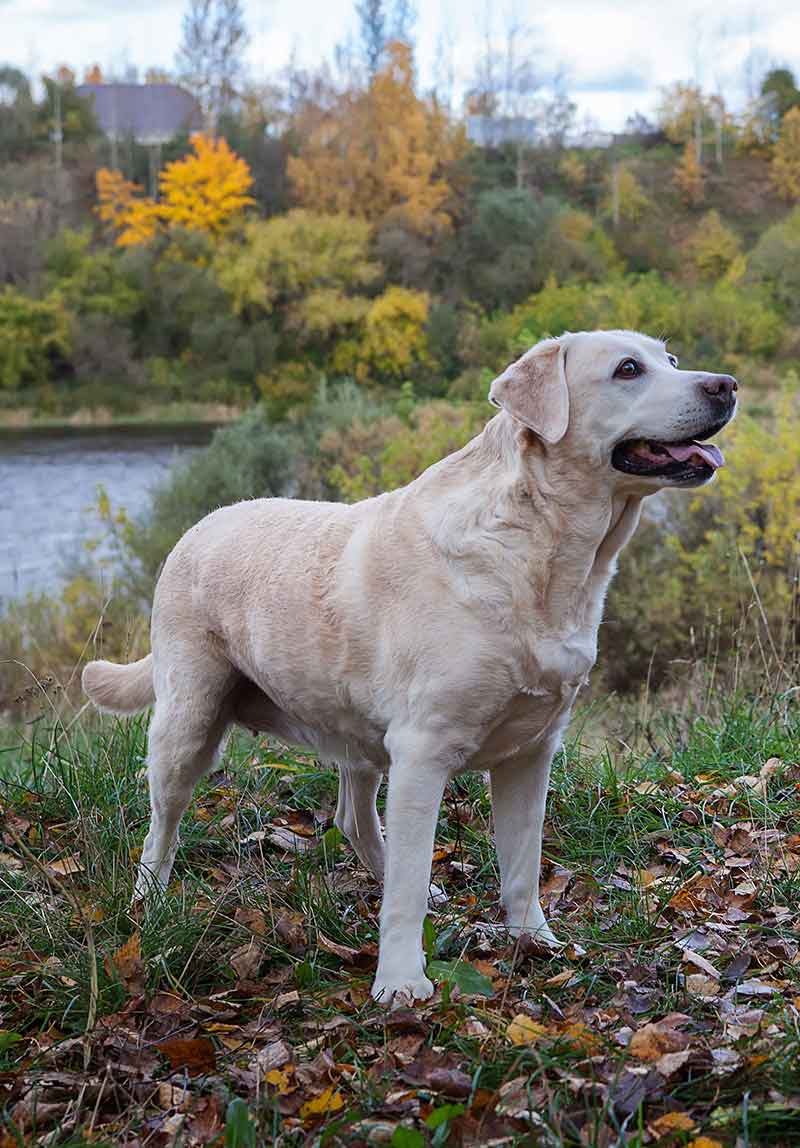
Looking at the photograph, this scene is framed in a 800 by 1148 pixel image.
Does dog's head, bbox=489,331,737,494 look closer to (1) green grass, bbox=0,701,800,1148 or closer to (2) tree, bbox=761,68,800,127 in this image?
(1) green grass, bbox=0,701,800,1148

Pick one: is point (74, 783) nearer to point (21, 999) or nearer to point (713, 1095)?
point (21, 999)

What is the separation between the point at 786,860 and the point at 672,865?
42 cm

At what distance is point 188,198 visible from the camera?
51094mm

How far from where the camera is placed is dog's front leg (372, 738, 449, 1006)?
3.53 metres

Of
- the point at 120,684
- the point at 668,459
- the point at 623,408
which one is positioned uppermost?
the point at 623,408

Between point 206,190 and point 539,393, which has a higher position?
point 206,190

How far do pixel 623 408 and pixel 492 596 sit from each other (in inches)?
26.5

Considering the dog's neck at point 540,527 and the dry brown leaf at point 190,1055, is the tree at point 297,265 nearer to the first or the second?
the dog's neck at point 540,527

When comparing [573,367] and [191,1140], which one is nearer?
[191,1140]

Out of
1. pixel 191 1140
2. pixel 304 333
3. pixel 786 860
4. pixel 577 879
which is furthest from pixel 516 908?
pixel 304 333

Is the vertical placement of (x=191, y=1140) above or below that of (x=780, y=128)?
below

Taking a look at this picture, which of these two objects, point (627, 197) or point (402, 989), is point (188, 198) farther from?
point (402, 989)

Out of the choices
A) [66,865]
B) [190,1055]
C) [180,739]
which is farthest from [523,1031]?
[66,865]

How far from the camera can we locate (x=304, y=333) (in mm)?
44094
